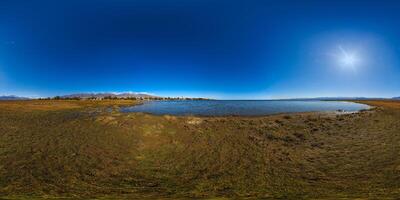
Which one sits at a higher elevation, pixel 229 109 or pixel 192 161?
pixel 229 109

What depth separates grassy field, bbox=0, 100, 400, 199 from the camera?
1191cm

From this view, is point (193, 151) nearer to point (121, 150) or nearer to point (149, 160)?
point (149, 160)

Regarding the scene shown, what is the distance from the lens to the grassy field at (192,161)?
11.9 m

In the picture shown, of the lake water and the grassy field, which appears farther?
the lake water

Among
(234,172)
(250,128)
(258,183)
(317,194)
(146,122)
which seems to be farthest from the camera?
(250,128)

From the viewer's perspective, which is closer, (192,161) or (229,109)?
(192,161)

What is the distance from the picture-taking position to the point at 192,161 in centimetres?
1714

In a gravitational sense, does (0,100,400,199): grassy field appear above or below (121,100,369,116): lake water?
below

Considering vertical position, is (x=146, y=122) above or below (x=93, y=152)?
above

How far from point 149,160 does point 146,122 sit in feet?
29.6

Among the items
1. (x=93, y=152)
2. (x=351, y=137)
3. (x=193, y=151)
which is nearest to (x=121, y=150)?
(x=93, y=152)

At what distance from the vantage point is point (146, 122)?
25984 mm

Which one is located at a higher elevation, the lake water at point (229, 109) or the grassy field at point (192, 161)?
the lake water at point (229, 109)

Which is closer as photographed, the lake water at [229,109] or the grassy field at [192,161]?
the grassy field at [192,161]
